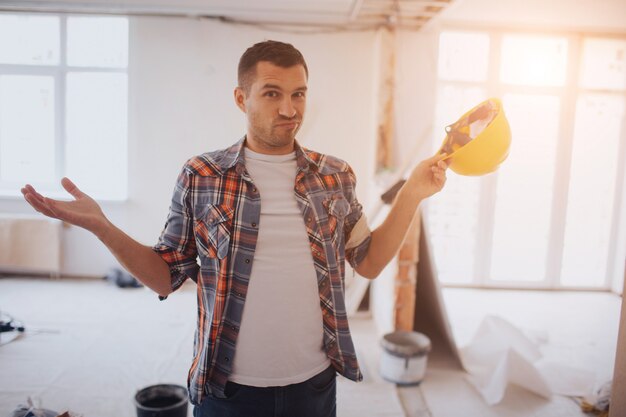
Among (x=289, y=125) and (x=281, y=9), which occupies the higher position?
(x=281, y=9)

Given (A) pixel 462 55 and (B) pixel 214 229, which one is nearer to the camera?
(B) pixel 214 229

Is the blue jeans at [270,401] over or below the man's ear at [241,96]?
below

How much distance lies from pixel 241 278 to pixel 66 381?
7.52ft

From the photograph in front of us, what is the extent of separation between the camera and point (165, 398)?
2262mm

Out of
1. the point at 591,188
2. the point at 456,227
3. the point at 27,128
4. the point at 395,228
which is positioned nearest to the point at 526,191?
the point at 591,188

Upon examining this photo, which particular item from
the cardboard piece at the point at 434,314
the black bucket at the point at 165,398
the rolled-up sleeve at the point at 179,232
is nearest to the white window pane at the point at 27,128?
the black bucket at the point at 165,398

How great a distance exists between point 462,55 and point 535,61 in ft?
2.51

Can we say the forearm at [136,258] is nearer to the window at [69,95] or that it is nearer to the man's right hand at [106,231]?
the man's right hand at [106,231]

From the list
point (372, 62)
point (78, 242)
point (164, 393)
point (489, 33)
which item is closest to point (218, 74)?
point (372, 62)

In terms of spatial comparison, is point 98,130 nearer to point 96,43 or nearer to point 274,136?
point 96,43

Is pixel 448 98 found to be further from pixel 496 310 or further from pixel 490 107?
pixel 490 107

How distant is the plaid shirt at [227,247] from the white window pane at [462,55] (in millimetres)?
4253

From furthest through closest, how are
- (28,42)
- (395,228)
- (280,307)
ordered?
(28,42) < (395,228) < (280,307)

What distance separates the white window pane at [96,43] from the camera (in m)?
5.01
